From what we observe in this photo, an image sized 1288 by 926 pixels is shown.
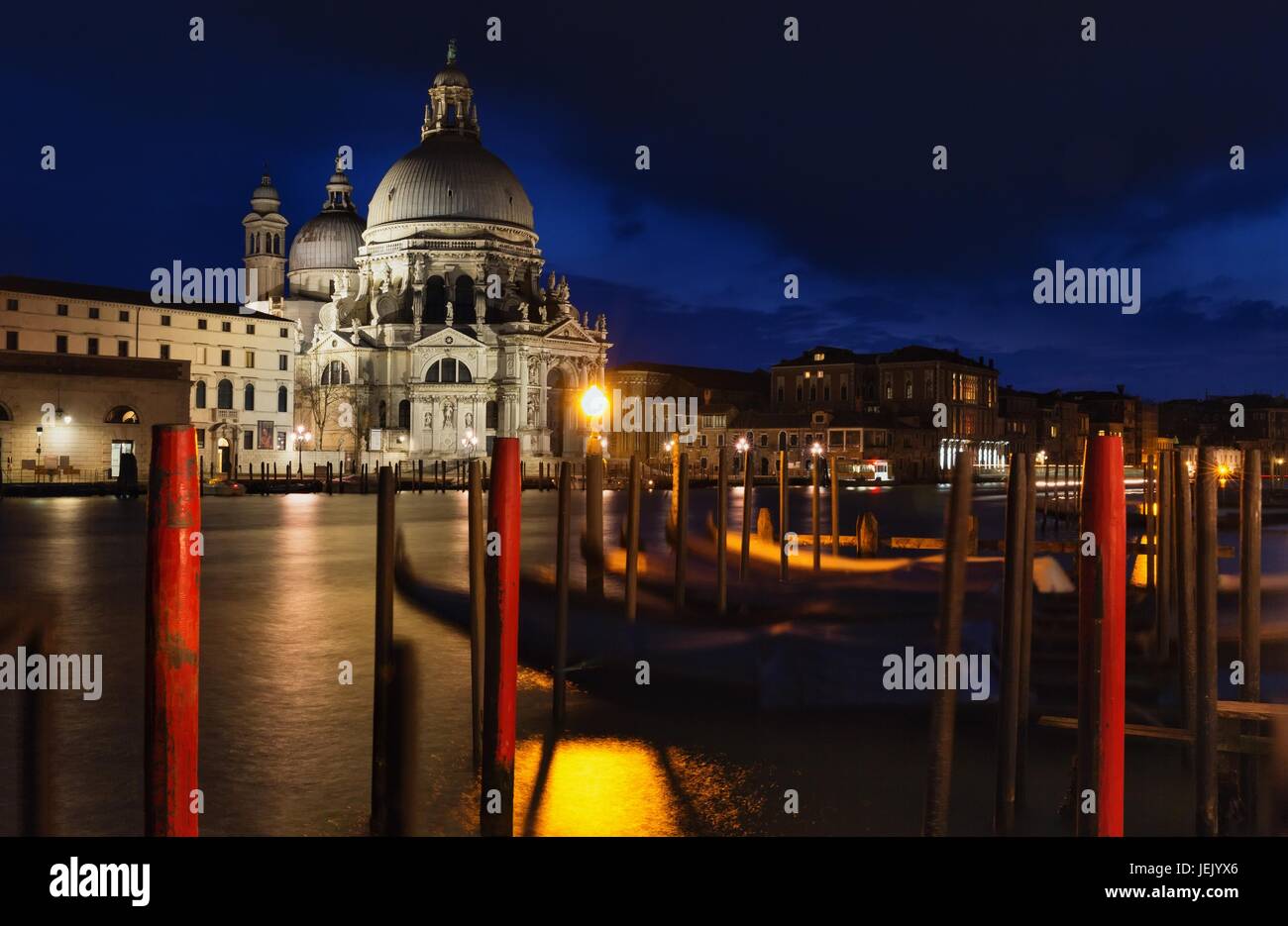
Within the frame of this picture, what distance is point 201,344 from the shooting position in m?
57.5

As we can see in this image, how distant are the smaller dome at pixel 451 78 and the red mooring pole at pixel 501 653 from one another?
248ft

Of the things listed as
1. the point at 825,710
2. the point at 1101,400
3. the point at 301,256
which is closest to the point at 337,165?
the point at 301,256

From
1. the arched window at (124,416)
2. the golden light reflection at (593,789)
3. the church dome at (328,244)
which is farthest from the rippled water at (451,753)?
the church dome at (328,244)

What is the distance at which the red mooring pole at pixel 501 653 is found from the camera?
237 inches

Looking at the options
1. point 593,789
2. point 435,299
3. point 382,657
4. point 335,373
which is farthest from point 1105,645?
point 335,373

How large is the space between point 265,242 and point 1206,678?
83167 millimetres

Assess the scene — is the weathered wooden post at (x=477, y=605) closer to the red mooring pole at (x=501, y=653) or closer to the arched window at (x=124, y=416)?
the red mooring pole at (x=501, y=653)

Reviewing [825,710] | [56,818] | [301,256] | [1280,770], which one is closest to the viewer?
[56,818]

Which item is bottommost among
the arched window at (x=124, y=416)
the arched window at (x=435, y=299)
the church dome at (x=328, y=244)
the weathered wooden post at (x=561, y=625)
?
the weathered wooden post at (x=561, y=625)

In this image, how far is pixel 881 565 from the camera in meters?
19.4

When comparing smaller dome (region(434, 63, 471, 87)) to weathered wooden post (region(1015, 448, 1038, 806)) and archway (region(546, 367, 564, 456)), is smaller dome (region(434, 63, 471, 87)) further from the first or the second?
weathered wooden post (region(1015, 448, 1038, 806))

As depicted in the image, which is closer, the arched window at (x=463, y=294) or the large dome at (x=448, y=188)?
the large dome at (x=448, y=188)
